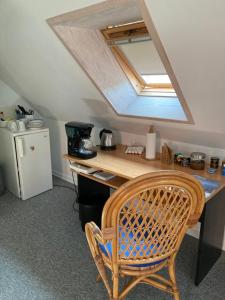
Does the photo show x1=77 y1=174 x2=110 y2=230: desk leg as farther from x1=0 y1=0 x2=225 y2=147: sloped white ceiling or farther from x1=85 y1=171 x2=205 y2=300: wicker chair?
x1=85 y1=171 x2=205 y2=300: wicker chair

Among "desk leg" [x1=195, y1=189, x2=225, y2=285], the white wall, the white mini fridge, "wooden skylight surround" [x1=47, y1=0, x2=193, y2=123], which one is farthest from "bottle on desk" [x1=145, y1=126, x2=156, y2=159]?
the white wall

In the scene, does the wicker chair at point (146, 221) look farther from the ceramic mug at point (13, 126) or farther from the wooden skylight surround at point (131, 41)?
the ceramic mug at point (13, 126)

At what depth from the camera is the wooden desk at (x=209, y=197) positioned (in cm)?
153

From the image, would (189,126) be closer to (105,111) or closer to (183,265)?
(105,111)

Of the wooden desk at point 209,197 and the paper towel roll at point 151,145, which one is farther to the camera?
the paper towel roll at point 151,145

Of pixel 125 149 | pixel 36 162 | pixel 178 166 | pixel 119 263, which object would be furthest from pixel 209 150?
pixel 36 162

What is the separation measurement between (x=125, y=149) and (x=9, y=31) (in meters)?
1.39

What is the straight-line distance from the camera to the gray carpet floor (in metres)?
1.59

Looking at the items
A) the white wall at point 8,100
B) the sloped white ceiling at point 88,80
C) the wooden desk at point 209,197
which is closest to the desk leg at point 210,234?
the wooden desk at point 209,197

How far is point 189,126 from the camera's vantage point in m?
1.77

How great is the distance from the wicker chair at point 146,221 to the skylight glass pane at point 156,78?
3.74 feet

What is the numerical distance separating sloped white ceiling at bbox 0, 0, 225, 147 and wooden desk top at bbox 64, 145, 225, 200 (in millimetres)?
277

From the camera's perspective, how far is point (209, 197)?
4.47 feet

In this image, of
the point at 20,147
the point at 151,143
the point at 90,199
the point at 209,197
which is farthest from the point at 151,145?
the point at 20,147
